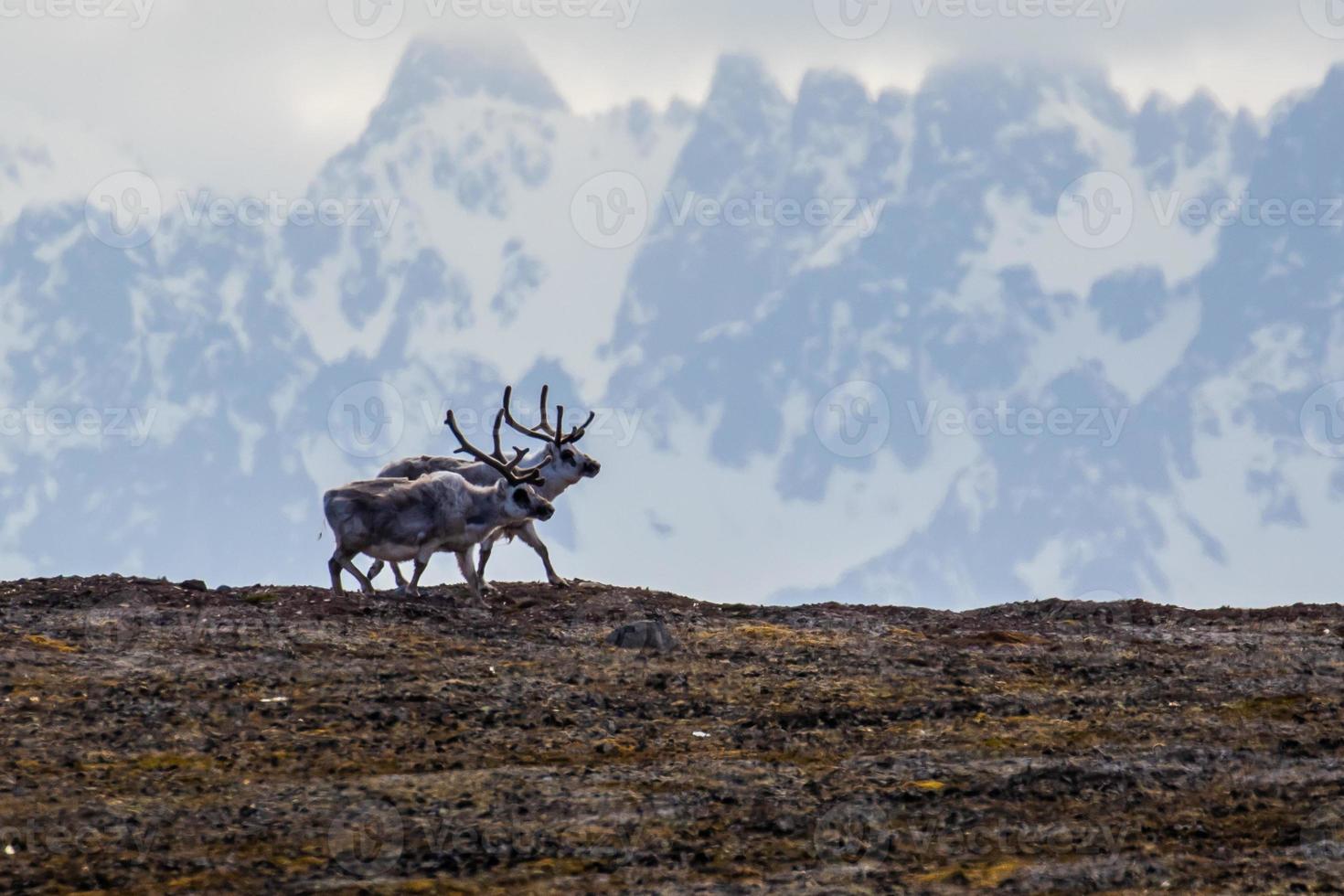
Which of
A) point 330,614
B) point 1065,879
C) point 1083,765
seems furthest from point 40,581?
point 1065,879

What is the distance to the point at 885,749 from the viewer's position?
14422 mm

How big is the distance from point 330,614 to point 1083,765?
920 cm

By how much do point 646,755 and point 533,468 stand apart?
41.3 ft

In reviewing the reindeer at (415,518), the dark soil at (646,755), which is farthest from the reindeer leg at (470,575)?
the dark soil at (646,755)

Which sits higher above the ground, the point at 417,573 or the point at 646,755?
the point at 417,573

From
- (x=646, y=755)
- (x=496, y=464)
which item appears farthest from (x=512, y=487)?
(x=646, y=755)

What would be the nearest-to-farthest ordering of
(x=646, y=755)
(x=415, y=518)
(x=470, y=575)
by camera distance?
Answer: 1. (x=646, y=755)
2. (x=470, y=575)
3. (x=415, y=518)

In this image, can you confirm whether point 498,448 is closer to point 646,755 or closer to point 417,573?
point 417,573

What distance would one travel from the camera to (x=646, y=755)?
46.8 feet

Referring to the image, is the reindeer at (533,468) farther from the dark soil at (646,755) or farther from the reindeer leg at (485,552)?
the dark soil at (646,755)

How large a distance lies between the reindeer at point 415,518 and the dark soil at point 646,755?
2062 mm

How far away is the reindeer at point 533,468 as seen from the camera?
25.6m

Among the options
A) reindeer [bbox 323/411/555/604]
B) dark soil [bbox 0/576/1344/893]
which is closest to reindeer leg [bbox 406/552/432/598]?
reindeer [bbox 323/411/555/604]

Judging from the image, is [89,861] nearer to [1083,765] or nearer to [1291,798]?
[1083,765]
